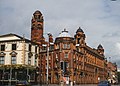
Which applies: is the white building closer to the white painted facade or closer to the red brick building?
the white painted facade

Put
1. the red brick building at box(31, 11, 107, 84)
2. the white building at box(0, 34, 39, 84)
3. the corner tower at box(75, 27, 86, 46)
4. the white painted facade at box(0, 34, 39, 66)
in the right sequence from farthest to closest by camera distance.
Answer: the corner tower at box(75, 27, 86, 46), the red brick building at box(31, 11, 107, 84), the white painted facade at box(0, 34, 39, 66), the white building at box(0, 34, 39, 84)

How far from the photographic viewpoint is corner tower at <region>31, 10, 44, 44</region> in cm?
10381

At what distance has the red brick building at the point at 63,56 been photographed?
305 feet

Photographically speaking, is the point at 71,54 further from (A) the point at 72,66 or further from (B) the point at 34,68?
(B) the point at 34,68

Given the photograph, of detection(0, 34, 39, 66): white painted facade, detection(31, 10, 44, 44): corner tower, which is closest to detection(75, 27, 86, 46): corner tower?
detection(31, 10, 44, 44): corner tower

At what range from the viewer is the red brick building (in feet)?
305

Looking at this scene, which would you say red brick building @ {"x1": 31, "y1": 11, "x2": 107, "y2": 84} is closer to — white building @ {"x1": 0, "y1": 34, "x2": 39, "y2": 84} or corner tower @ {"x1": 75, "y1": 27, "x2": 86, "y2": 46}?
corner tower @ {"x1": 75, "y1": 27, "x2": 86, "y2": 46}

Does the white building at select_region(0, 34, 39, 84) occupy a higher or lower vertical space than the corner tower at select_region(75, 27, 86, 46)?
lower

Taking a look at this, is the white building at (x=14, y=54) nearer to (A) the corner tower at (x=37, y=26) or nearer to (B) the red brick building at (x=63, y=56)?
(B) the red brick building at (x=63, y=56)

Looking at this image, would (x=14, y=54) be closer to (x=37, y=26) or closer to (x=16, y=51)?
(x=16, y=51)

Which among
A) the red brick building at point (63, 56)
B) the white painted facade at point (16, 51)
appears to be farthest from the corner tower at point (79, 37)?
the white painted facade at point (16, 51)

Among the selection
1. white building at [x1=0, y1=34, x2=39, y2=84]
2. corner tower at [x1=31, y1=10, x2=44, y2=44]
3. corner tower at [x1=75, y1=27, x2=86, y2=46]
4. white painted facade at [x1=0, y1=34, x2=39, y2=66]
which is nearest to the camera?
white building at [x1=0, y1=34, x2=39, y2=84]

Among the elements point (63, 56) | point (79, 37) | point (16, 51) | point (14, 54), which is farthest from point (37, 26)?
point (14, 54)

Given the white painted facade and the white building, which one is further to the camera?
the white painted facade
